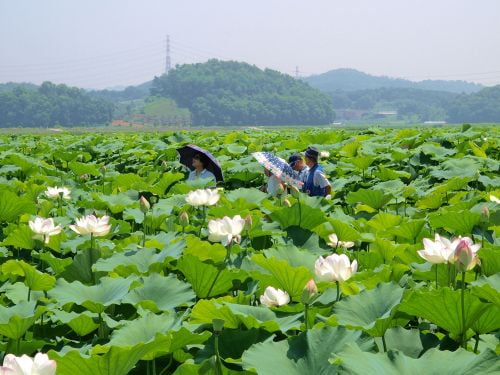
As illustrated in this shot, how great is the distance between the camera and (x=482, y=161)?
4273mm

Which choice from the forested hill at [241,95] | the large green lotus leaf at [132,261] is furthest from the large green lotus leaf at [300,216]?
the forested hill at [241,95]

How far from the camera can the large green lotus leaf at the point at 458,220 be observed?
2.28m

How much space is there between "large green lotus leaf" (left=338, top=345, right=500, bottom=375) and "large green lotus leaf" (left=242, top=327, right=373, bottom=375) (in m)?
0.06

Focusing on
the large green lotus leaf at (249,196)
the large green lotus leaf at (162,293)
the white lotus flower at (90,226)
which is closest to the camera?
the large green lotus leaf at (162,293)

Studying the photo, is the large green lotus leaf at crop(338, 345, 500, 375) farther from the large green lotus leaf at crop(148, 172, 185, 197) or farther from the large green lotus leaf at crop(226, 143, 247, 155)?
the large green lotus leaf at crop(226, 143, 247, 155)

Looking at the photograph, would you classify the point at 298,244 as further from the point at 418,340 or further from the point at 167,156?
the point at 167,156

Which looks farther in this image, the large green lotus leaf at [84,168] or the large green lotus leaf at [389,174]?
the large green lotus leaf at [84,168]

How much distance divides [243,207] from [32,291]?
3.93 feet

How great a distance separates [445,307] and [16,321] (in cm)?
98

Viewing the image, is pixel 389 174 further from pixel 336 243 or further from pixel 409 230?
pixel 336 243

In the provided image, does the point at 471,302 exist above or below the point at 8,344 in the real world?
above

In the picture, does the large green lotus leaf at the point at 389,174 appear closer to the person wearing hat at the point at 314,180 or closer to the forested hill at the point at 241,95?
the person wearing hat at the point at 314,180

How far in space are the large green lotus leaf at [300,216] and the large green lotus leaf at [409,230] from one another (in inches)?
11.0

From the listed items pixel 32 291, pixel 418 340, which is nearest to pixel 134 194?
pixel 32 291
